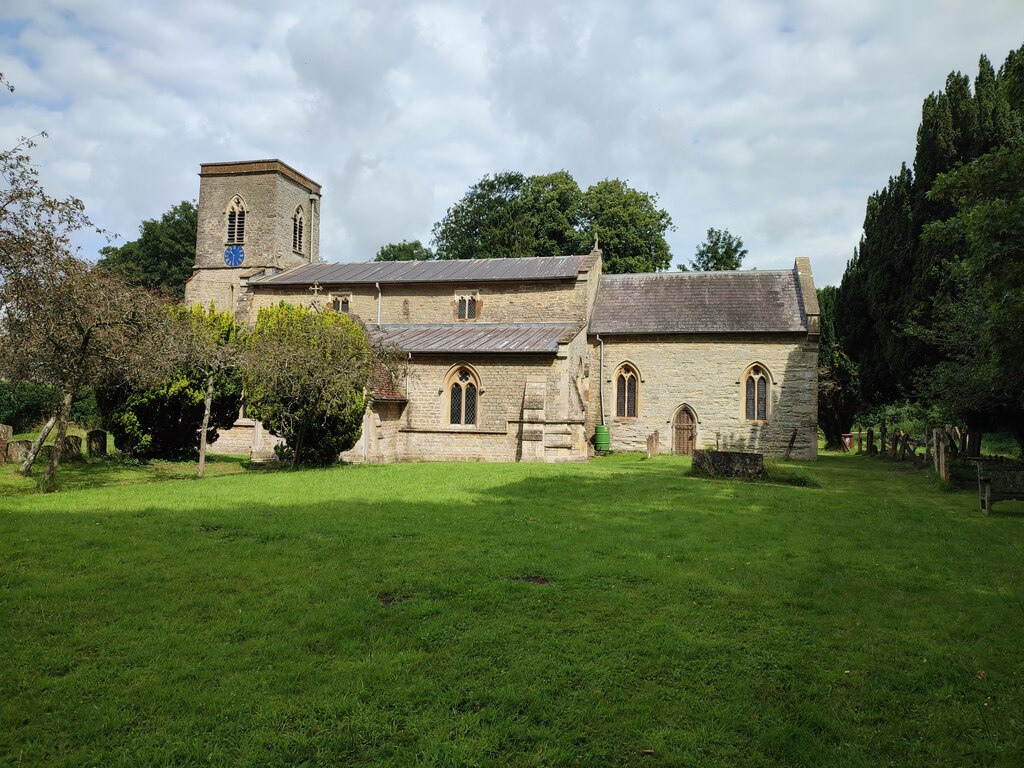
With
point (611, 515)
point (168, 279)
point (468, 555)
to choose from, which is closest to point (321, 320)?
point (611, 515)

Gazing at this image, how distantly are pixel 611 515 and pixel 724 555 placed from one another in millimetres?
3095

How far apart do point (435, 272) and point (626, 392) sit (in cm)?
1071

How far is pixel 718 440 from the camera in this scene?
87.7 ft

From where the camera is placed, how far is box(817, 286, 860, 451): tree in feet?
118

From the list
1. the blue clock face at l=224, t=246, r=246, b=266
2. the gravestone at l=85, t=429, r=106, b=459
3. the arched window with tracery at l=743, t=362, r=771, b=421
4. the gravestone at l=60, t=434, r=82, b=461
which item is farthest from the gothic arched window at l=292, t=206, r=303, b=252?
the arched window with tracery at l=743, t=362, r=771, b=421

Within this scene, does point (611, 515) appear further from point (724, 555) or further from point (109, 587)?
point (109, 587)

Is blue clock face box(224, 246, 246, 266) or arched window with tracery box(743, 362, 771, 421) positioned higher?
blue clock face box(224, 246, 246, 266)

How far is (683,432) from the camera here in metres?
27.3

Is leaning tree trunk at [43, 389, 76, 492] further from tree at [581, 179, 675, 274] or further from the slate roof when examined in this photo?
tree at [581, 179, 675, 274]

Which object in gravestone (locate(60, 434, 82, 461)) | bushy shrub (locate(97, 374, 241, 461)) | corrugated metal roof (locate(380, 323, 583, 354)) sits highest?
corrugated metal roof (locate(380, 323, 583, 354))

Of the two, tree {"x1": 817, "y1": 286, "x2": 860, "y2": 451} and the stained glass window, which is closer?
the stained glass window

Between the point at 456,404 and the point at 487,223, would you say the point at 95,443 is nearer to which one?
the point at 456,404

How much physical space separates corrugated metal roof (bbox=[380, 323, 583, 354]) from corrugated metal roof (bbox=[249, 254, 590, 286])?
7.28 ft

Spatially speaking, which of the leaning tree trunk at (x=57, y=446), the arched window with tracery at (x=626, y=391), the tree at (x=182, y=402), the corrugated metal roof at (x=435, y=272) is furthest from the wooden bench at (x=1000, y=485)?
the leaning tree trunk at (x=57, y=446)
